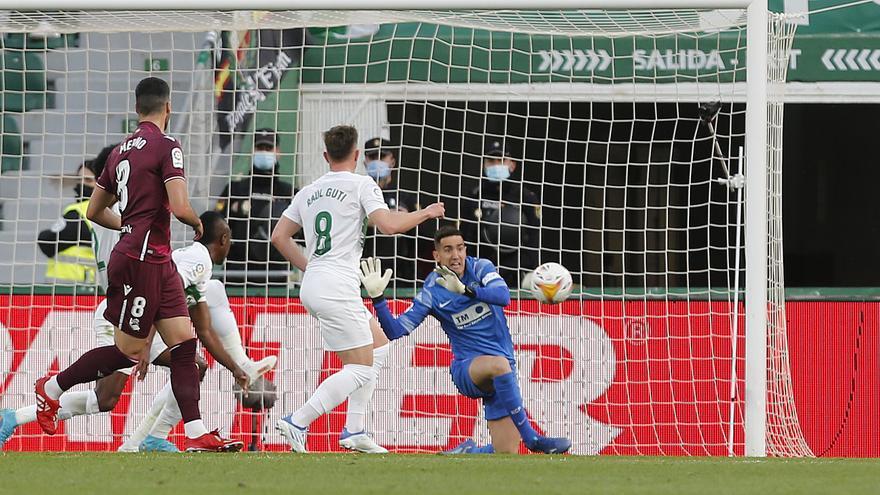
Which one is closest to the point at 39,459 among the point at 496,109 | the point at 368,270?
the point at 368,270

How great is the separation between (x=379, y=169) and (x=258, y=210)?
95 centimetres

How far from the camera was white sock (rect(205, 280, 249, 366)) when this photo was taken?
870 cm

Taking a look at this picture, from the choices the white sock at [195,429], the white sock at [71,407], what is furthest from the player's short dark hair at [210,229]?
the white sock at [195,429]

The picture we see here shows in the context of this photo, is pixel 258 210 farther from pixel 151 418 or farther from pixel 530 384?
pixel 530 384

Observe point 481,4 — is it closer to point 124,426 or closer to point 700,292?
point 700,292

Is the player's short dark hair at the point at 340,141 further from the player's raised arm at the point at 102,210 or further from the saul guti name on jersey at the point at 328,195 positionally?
the player's raised arm at the point at 102,210

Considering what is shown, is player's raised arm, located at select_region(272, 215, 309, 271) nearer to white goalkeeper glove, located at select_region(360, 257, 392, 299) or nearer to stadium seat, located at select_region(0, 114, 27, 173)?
white goalkeeper glove, located at select_region(360, 257, 392, 299)

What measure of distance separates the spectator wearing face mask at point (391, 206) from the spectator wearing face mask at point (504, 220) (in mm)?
468

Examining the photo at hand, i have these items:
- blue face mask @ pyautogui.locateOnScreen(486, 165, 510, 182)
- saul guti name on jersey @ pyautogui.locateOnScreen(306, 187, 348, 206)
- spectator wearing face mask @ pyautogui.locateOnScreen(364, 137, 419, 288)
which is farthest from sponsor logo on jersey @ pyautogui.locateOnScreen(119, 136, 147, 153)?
blue face mask @ pyautogui.locateOnScreen(486, 165, 510, 182)

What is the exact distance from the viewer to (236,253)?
35.3 feet

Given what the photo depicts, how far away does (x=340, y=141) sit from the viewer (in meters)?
7.82

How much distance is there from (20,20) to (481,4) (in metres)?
3.26

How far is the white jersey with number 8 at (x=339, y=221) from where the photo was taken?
25.3ft

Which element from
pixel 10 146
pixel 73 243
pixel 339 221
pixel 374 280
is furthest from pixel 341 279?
pixel 10 146
